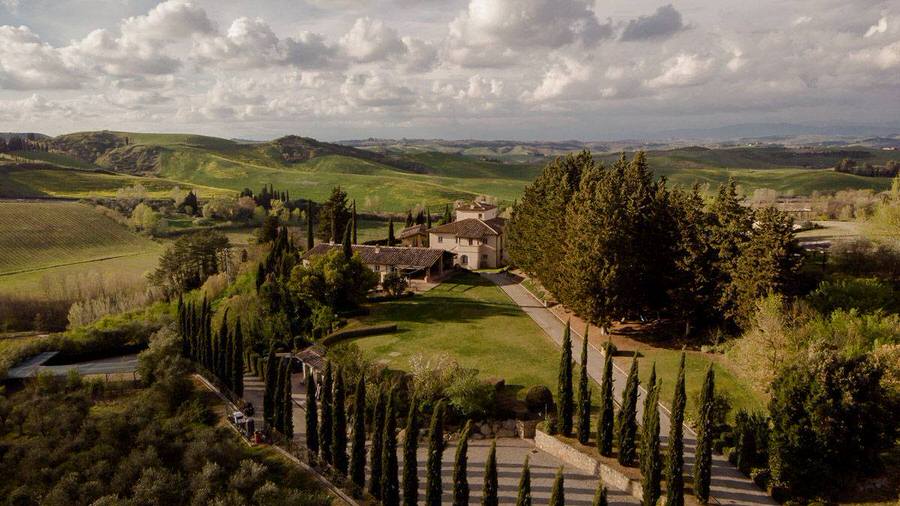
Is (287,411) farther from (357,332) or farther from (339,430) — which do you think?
(357,332)

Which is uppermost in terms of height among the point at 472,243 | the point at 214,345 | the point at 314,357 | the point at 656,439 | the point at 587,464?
the point at 472,243

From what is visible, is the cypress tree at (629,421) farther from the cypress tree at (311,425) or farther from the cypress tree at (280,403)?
the cypress tree at (280,403)

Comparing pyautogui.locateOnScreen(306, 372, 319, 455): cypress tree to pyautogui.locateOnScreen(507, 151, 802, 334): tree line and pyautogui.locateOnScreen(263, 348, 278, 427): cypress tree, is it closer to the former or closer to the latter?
pyautogui.locateOnScreen(263, 348, 278, 427): cypress tree

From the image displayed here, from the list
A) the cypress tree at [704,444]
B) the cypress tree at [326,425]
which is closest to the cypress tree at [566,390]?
the cypress tree at [704,444]

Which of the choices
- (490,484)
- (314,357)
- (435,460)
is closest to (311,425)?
(435,460)

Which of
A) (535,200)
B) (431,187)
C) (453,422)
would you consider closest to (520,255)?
(535,200)

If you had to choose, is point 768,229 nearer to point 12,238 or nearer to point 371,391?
point 371,391
